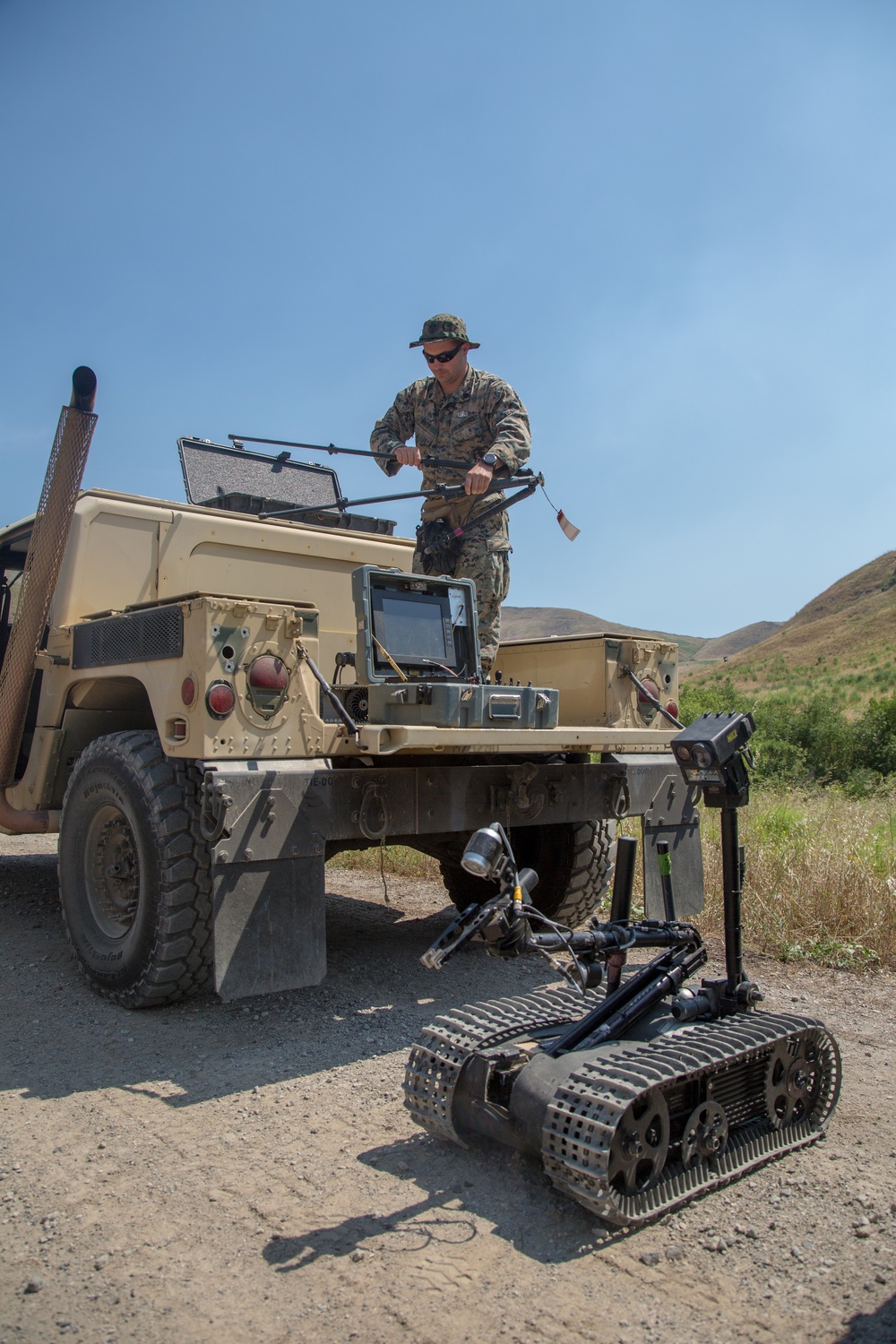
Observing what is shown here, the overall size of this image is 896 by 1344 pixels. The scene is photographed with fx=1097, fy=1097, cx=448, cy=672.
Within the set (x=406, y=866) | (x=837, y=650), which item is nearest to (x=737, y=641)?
(x=837, y=650)

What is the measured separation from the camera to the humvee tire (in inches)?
175

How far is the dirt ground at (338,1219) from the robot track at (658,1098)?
94mm

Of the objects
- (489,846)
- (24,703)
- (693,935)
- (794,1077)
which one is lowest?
(794,1077)

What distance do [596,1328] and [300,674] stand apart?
2.67 metres

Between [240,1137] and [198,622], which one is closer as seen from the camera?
[240,1137]

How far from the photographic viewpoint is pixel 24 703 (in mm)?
5656

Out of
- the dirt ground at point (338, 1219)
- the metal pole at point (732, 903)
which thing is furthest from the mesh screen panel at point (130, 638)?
the metal pole at point (732, 903)

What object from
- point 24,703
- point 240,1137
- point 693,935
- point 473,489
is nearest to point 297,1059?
point 240,1137

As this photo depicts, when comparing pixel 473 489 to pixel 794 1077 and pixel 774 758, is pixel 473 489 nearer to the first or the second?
pixel 794 1077

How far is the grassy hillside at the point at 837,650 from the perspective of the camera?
149 feet

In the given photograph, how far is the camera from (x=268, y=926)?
166 inches

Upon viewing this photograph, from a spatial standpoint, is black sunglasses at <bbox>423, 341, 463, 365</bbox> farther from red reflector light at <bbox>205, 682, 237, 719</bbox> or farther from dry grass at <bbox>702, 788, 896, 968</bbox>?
dry grass at <bbox>702, 788, 896, 968</bbox>

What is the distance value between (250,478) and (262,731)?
3.08 meters

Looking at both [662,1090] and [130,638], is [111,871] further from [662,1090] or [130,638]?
[662,1090]
